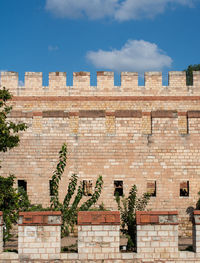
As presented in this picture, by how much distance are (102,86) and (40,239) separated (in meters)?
10.6

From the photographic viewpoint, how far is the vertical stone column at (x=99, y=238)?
6105 mm

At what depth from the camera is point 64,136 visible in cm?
1168

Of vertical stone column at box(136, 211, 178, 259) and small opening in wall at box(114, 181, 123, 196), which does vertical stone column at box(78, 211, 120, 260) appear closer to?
vertical stone column at box(136, 211, 178, 259)

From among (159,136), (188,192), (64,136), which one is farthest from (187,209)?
(64,136)

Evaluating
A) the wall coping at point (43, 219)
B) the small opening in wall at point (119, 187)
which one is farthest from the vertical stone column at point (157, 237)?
the small opening in wall at point (119, 187)

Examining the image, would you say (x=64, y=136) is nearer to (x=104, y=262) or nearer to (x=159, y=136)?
(x=159, y=136)

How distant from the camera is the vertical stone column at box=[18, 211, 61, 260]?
610 centimetres

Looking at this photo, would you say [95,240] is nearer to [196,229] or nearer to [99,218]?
[99,218]

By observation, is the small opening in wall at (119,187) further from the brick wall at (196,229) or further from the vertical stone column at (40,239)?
the vertical stone column at (40,239)

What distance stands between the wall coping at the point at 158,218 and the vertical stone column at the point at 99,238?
42cm

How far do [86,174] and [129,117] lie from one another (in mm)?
2422

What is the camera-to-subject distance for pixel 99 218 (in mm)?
6121

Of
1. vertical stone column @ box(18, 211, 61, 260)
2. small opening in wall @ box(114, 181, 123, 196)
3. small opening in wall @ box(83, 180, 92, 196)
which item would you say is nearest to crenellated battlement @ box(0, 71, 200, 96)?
small opening in wall @ box(114, 181, 123, 196)

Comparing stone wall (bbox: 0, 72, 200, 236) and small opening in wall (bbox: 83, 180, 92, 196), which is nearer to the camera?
stone wall (bbox: 0, 72, 200, 236)
